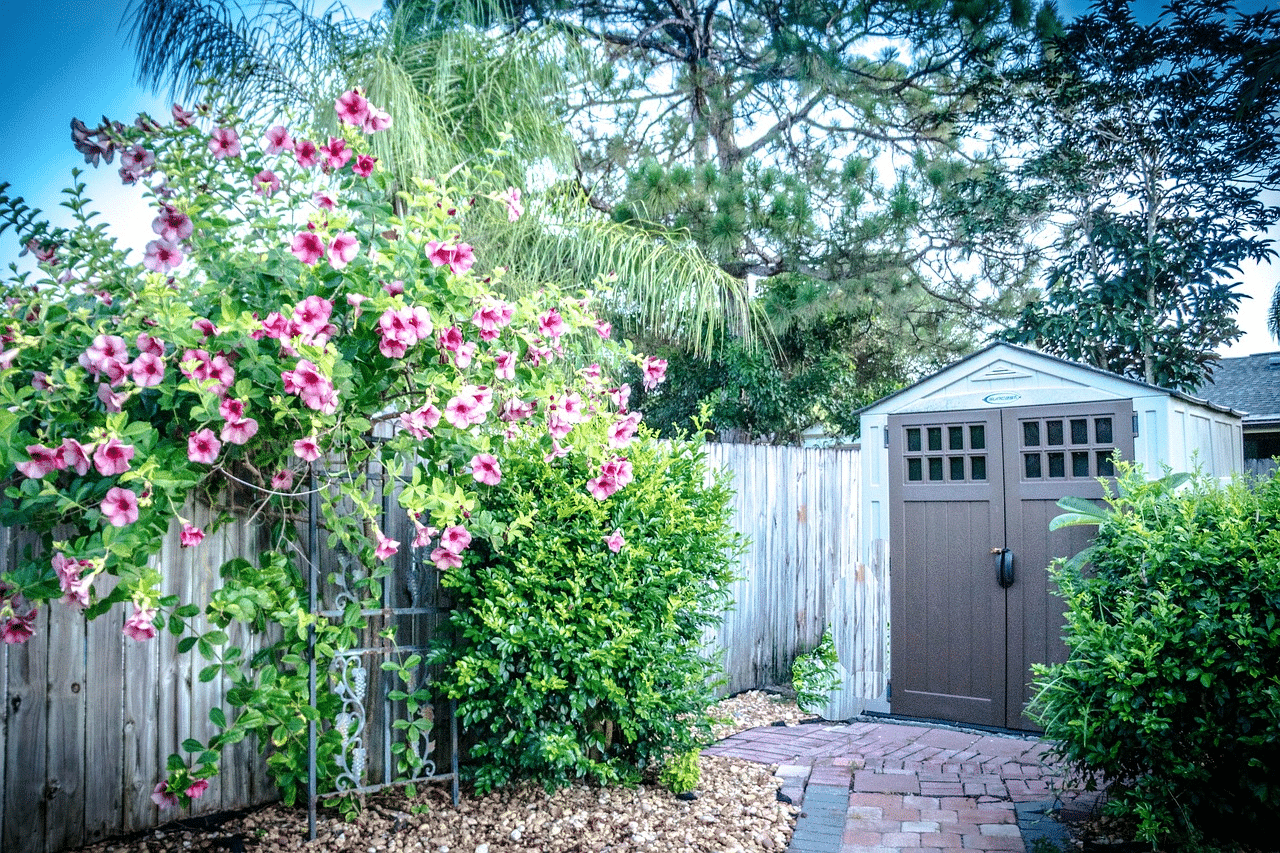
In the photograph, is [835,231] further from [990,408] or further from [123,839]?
[123,839]

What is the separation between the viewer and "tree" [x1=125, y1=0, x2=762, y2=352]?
616 cm

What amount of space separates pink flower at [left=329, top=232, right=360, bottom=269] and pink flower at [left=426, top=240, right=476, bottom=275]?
21 cm

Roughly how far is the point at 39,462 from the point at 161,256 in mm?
752

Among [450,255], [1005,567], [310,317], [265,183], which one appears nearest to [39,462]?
[310,317]

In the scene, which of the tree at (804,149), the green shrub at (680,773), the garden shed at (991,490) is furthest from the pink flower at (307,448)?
the tree at (804,149)

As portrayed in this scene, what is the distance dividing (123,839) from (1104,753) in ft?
11.0

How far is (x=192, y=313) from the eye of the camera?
7.79 feet

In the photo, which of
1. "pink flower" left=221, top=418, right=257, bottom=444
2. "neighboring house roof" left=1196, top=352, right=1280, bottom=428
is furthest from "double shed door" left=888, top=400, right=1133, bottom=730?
"neighboring house roof" left=1196, top=352, right=1280, bottom=428

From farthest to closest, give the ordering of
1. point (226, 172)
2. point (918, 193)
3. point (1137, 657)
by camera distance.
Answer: point (918, 193) < point (1137, 657) < point (226, 172)

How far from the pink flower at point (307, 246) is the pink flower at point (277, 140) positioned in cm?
30

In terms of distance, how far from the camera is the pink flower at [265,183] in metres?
2.67

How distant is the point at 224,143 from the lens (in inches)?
103

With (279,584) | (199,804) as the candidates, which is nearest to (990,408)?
(279,584)

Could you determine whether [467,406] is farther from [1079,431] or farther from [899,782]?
[1079,431]
